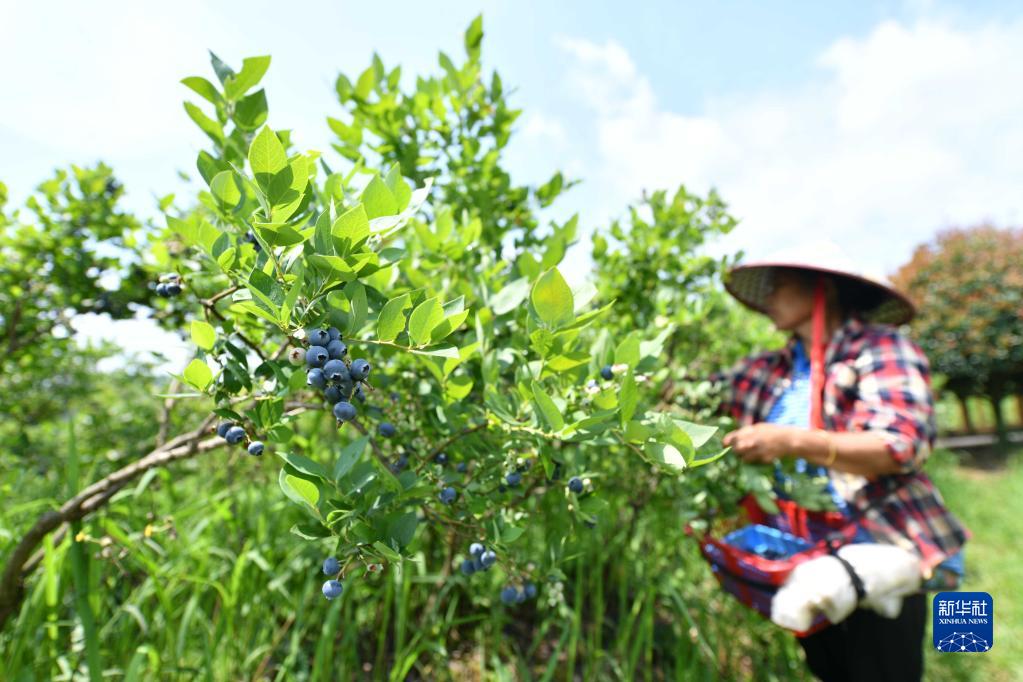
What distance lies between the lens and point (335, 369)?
0.59 metres

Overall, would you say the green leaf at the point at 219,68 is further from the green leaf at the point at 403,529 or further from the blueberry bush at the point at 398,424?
the green leaf at the point at 403,529

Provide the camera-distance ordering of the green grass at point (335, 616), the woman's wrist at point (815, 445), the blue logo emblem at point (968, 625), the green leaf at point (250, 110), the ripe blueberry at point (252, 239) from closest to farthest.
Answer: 1. the ripe blueberry at point (252, 239)
2. the green leaf at point (250, 110)
3. the blue logo emblem at point (968, 625)
4. the woman's wrist at point (815, 445)
5. the green grass at point (335, 616)

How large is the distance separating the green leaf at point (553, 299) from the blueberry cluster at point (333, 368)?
0.78 ft

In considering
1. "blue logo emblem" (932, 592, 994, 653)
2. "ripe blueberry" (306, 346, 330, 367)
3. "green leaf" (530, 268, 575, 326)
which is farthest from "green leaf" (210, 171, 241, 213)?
"blue logo emblem" (932, 592, 994, 653)

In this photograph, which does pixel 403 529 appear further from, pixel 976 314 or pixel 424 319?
pixel 976 314

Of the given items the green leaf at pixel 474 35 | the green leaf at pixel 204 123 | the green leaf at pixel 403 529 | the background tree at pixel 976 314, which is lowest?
the green leaf at pixel 403 529

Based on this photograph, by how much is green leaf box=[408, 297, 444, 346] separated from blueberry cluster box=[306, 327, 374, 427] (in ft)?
0.21

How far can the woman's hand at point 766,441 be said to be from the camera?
134 cm

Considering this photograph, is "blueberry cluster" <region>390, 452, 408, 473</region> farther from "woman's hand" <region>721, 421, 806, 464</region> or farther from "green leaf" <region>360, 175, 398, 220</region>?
"woman's hand" <region>721, 421, 806, 464</region>

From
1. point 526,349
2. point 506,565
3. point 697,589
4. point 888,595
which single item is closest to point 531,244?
point 526,349

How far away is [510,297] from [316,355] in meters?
0.44

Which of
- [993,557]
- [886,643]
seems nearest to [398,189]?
→ [886,643]

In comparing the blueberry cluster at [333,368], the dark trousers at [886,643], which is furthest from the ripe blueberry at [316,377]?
the dark trousers at [886,643]

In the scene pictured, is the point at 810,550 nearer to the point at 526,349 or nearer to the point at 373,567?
the point at 526,349
